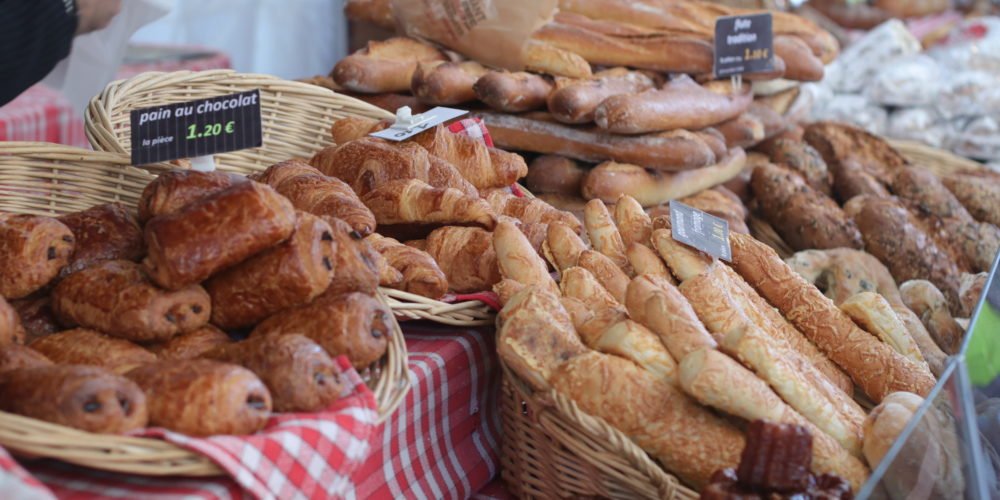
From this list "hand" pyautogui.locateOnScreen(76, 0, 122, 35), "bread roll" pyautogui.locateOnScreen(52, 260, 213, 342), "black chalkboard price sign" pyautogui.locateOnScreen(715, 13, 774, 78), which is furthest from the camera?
"black chalkboard price sign" pyautogui.locateOnScreen(715, 13, 774, 78)

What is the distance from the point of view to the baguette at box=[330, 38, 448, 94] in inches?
123

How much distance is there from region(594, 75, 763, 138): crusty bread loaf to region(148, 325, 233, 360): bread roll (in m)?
1.66

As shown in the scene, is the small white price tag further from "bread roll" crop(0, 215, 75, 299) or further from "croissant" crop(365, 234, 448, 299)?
"bread roll" crop(0, 215, 75, 299)

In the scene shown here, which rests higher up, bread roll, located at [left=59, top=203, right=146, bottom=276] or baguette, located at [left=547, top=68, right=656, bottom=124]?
bread roll, located at [left=59, top=203, right=146, bottom=276]

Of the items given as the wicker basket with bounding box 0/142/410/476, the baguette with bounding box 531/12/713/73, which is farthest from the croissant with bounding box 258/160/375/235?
the baguette with bounding box 531/12/713/73

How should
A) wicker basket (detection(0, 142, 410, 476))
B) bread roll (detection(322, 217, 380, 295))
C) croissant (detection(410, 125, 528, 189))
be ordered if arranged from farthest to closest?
croissant (detection(410, 125, 528, 189)), bread roll (detection(322, 217, 380, 295)), wicker basket (detection(0, 142, 410, 476))

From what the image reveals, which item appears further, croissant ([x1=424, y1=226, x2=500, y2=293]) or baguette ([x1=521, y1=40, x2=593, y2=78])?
baguette ([x1=521, y1=40, x2=593, y2=78])

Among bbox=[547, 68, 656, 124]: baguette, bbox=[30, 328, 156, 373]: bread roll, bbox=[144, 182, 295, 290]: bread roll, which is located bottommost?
bbox=[547, 68, 656, 124]: baguette

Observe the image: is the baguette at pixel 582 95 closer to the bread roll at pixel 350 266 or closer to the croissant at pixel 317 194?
the croissant at pixel 317 194

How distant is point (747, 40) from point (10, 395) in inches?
111

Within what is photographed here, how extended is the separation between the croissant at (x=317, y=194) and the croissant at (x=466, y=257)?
0.23 meters

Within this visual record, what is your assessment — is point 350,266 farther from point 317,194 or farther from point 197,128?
point 197,128

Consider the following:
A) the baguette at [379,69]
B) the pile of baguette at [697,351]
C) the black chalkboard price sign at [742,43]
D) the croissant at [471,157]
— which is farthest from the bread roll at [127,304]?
the black chalkboard price sign at [742,43]

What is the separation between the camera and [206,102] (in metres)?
1.87
